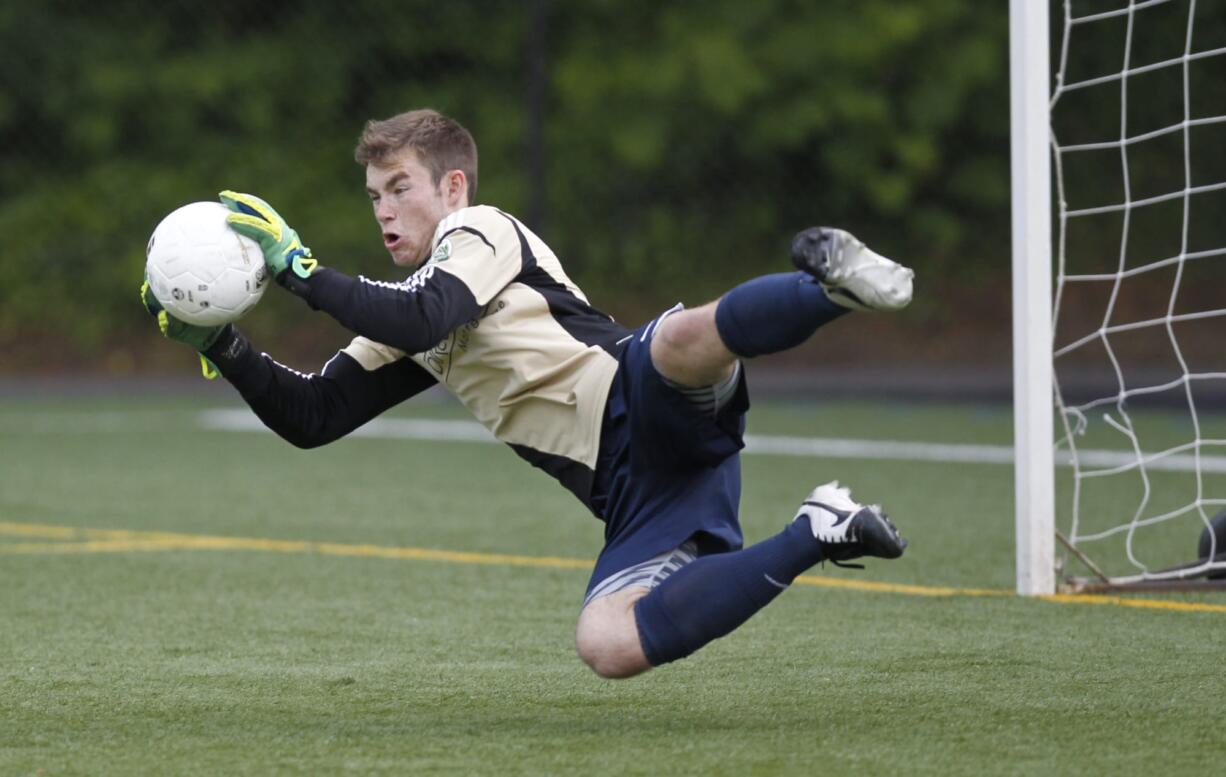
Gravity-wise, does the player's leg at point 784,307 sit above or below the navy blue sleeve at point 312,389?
above

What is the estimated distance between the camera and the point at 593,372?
394 cm

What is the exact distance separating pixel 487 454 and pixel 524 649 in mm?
5488

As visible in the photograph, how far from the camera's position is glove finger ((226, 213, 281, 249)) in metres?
3.83

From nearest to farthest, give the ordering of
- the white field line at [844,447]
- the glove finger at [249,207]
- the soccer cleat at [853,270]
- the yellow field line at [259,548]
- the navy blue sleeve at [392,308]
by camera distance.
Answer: the soccer cleat at [853,270] → the navy blue sleeve at [392,308] → the glove finger at [249,207] → the yellow field line at [259,548] → the white field line at [844,447]

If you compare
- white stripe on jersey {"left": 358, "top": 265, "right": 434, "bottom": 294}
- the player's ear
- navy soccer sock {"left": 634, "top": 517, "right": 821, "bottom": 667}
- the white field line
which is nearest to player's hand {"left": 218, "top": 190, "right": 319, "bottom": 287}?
white stripe on jersey {"left": 358, "top": 265, "right": 434, "bottom": 294}

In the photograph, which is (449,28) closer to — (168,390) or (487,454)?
(168,390)

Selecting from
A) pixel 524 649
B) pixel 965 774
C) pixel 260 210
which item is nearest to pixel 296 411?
pixel 260 210

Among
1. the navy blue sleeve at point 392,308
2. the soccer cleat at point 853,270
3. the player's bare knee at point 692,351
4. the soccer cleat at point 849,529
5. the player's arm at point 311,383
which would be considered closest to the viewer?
the soccer cleat at point 853,270

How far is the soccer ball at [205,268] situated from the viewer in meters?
3.82

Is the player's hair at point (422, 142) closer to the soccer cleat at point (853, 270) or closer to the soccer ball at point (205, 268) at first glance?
the soccer ball at point (205, 268)

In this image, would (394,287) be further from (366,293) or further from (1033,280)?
(1033,280)

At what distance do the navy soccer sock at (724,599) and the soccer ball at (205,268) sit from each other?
1061 millimetres

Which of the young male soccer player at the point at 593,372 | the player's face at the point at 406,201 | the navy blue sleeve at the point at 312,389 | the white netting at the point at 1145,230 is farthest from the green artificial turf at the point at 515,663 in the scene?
the white netting at the point at 1145,230

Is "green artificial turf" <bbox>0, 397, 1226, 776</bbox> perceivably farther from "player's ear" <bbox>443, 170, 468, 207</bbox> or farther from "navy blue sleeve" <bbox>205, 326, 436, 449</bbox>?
"player's ear" <bbox>443, 170, 468, 207</bbox>
